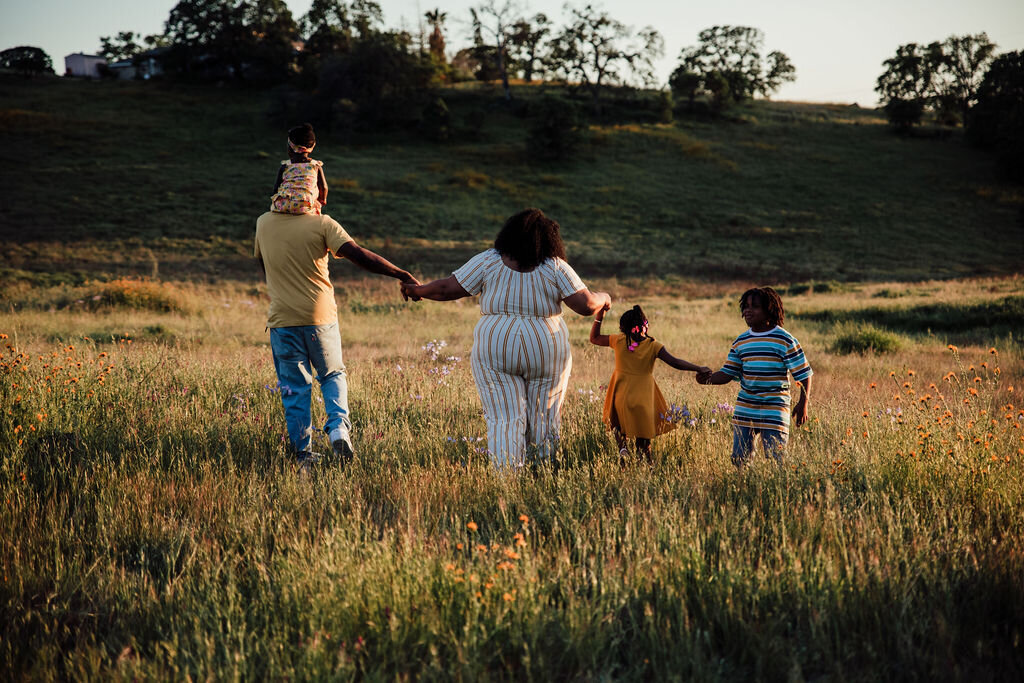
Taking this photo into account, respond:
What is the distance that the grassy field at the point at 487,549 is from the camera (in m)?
2.44

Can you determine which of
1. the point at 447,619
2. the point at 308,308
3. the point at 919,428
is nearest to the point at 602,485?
the point at 447,619

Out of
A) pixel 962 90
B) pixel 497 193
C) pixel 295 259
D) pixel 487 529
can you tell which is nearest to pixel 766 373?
pixel 487 529

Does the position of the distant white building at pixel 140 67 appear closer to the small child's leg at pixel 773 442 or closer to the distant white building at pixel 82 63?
the distant white building at pixel 82 63

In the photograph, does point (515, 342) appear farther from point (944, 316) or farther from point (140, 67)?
point (140, 67)

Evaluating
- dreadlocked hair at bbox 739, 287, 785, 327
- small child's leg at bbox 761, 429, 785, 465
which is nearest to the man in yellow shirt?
dreadlocked hair at bbox 739, 287, 785, 327

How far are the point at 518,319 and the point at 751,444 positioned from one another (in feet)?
6.52

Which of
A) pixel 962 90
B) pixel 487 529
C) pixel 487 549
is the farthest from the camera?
pixel 962 90

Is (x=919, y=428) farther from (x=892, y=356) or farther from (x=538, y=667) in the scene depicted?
(x=892, y=356)

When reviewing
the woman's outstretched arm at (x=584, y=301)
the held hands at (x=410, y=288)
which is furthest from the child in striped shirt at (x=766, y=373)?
the held hands at (x=410, y=288)

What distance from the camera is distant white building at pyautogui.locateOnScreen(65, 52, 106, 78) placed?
9725 cm

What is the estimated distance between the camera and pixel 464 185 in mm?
46688

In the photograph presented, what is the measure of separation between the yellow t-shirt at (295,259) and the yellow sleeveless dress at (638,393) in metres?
2.21

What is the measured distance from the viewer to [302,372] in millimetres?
4816

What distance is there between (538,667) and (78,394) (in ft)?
16.6
